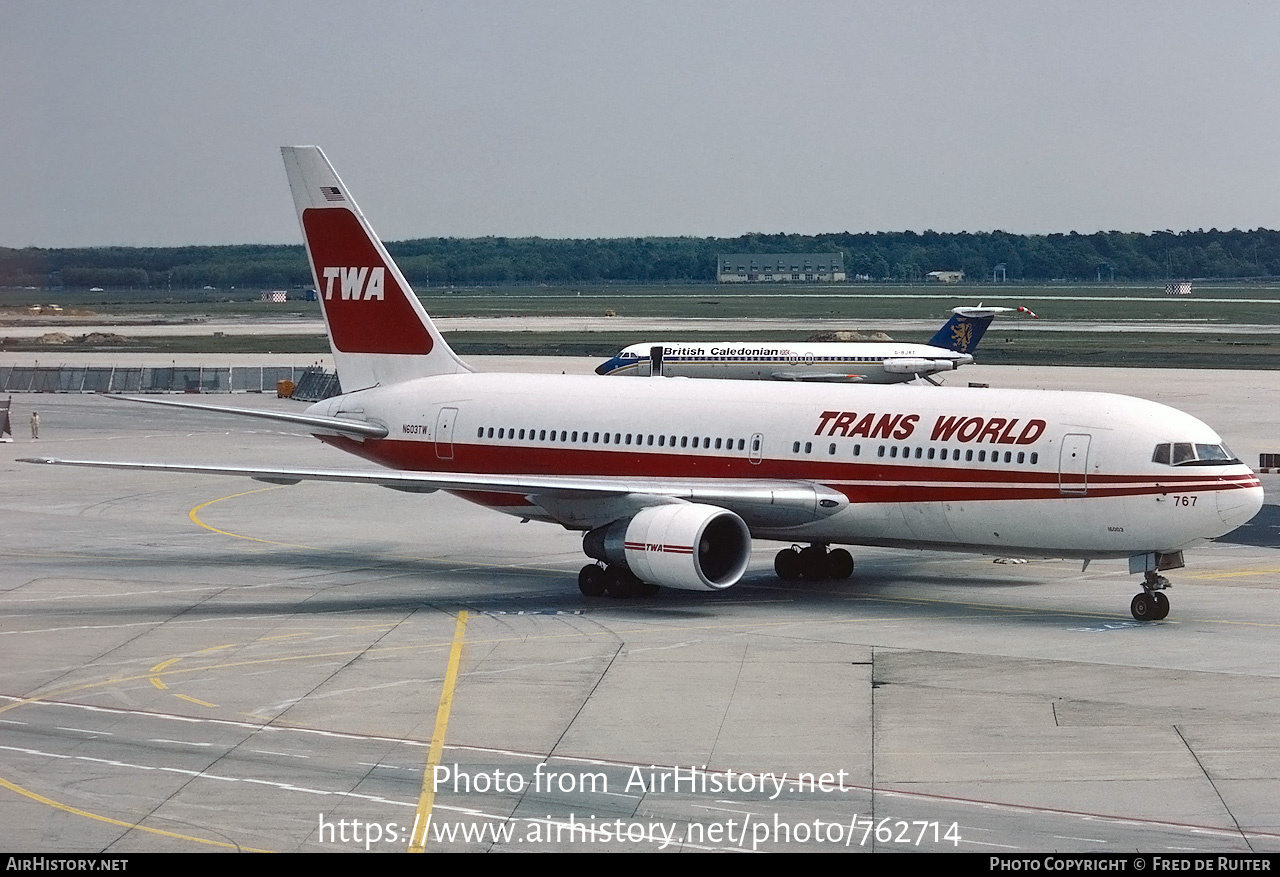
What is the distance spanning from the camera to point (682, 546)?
32.7 m

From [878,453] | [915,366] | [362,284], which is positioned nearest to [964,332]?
[915,366]

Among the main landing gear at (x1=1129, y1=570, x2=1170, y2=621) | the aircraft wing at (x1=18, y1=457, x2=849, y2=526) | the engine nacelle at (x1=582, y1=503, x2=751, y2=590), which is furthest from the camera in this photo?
the aircraft wing at (x1=18, y1=457, x2=849, y2=526)

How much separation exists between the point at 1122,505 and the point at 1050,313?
167m

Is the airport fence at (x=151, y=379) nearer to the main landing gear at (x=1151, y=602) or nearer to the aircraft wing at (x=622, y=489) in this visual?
the aircraft wing at (x=622, y=489)

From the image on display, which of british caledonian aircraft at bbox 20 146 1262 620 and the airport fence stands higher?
british caledonian aircraft at bbox 20 146 1262 620

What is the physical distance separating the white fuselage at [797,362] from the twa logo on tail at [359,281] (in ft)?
160

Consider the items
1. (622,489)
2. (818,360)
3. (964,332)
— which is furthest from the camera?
(964,332)

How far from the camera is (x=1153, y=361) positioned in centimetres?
10894

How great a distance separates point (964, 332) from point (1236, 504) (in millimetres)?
64856

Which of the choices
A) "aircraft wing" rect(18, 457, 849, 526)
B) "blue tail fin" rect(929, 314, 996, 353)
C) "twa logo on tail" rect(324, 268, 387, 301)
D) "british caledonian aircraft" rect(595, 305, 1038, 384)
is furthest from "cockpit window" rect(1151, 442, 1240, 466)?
"blue tail fin" rect(929, 314, 996, 353)

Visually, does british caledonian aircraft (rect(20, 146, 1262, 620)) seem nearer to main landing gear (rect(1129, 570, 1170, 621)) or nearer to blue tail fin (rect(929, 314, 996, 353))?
main landing gear (rect(1129, 570, 1170, 621))

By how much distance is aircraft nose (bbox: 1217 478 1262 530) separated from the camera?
3112 centimetres

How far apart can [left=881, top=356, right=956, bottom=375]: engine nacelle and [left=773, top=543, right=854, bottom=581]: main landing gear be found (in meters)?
54.3

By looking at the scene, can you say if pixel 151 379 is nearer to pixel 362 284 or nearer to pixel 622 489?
pixel 362 284
